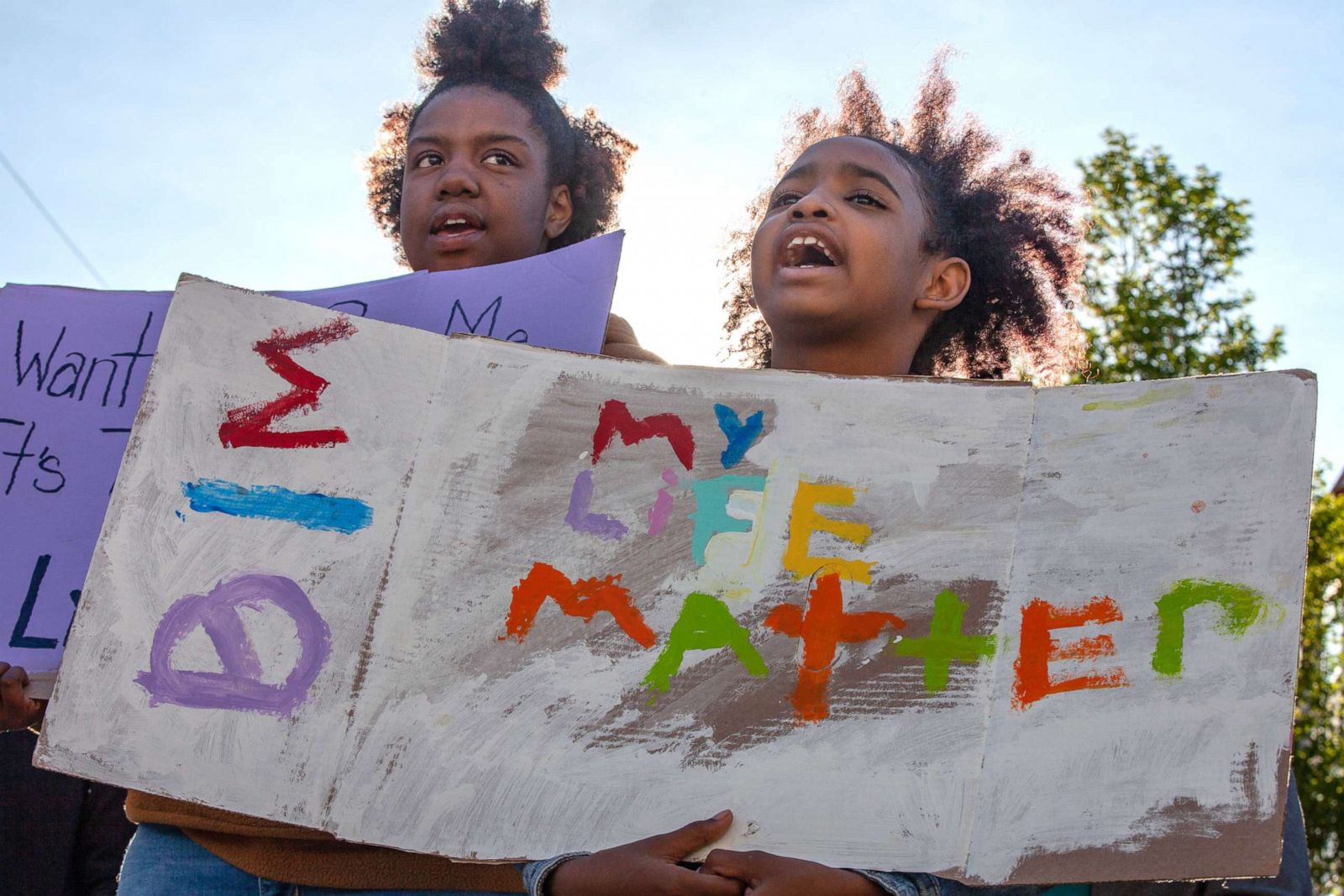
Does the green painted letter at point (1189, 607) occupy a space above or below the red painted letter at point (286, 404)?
below

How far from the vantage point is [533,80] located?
2.65m

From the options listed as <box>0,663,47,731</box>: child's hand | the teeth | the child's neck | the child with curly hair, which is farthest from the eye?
<box>0,663,47,731</box>: child's hand

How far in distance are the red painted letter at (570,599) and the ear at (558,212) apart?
111 cm

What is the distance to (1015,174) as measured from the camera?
256 cm

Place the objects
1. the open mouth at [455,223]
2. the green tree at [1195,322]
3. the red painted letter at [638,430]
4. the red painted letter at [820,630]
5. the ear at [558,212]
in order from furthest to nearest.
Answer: the green tree at [1195,322] → the ear at [558,212] → the open mouth at [455,223] → the red painted letter at [638,430] → the red painted letter at [820,630]

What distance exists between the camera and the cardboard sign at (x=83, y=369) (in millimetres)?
1732

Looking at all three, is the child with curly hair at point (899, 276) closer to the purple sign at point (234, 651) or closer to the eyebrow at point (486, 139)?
the purple sign at point (234, 651)

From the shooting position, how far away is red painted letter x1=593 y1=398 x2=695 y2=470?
157 cm

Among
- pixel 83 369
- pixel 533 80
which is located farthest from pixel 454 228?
pixel 83 369

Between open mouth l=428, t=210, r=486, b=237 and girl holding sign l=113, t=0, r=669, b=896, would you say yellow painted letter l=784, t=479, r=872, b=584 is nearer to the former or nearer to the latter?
girl holding sign l=113, t=0, r=669, b=896

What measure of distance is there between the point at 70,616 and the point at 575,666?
0.73m

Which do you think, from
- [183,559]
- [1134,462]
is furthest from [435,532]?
[1134,462]

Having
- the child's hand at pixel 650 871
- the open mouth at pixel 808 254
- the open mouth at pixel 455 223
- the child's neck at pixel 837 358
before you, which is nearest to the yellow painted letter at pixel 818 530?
the child's hand at pixel 650 871

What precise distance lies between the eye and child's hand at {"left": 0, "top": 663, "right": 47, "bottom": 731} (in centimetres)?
141
